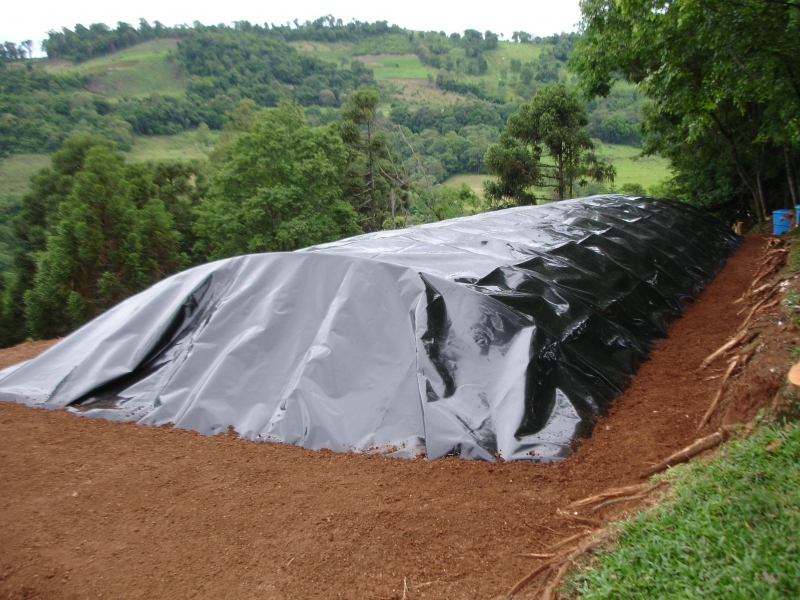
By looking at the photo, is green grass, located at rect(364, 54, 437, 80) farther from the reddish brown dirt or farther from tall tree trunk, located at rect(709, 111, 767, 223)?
the reddish brown dirt

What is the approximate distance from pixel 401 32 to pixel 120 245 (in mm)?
115441

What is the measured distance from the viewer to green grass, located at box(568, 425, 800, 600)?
1.78 metres

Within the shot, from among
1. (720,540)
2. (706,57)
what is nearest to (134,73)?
(706,57)

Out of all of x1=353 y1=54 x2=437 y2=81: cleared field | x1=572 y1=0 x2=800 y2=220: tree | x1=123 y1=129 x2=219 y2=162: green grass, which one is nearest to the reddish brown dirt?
x1=572 y1=0 x2=800 y2=220: tree

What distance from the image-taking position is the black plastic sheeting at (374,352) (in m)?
3.78

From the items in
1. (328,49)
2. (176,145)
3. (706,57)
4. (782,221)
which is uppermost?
(328,49)

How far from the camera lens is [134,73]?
81250 millimetres

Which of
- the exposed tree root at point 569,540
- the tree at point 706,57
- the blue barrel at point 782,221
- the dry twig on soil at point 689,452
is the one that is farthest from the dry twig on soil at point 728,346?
the blue barrel at point 782,221

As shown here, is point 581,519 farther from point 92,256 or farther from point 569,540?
point 92,256

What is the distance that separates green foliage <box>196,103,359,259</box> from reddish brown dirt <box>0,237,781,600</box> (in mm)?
21025

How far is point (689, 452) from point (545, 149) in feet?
76.3

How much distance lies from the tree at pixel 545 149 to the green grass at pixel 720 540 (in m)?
22.0

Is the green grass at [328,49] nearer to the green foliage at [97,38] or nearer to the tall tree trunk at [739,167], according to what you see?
the green foliage at [97,38]

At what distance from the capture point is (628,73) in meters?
13.4
